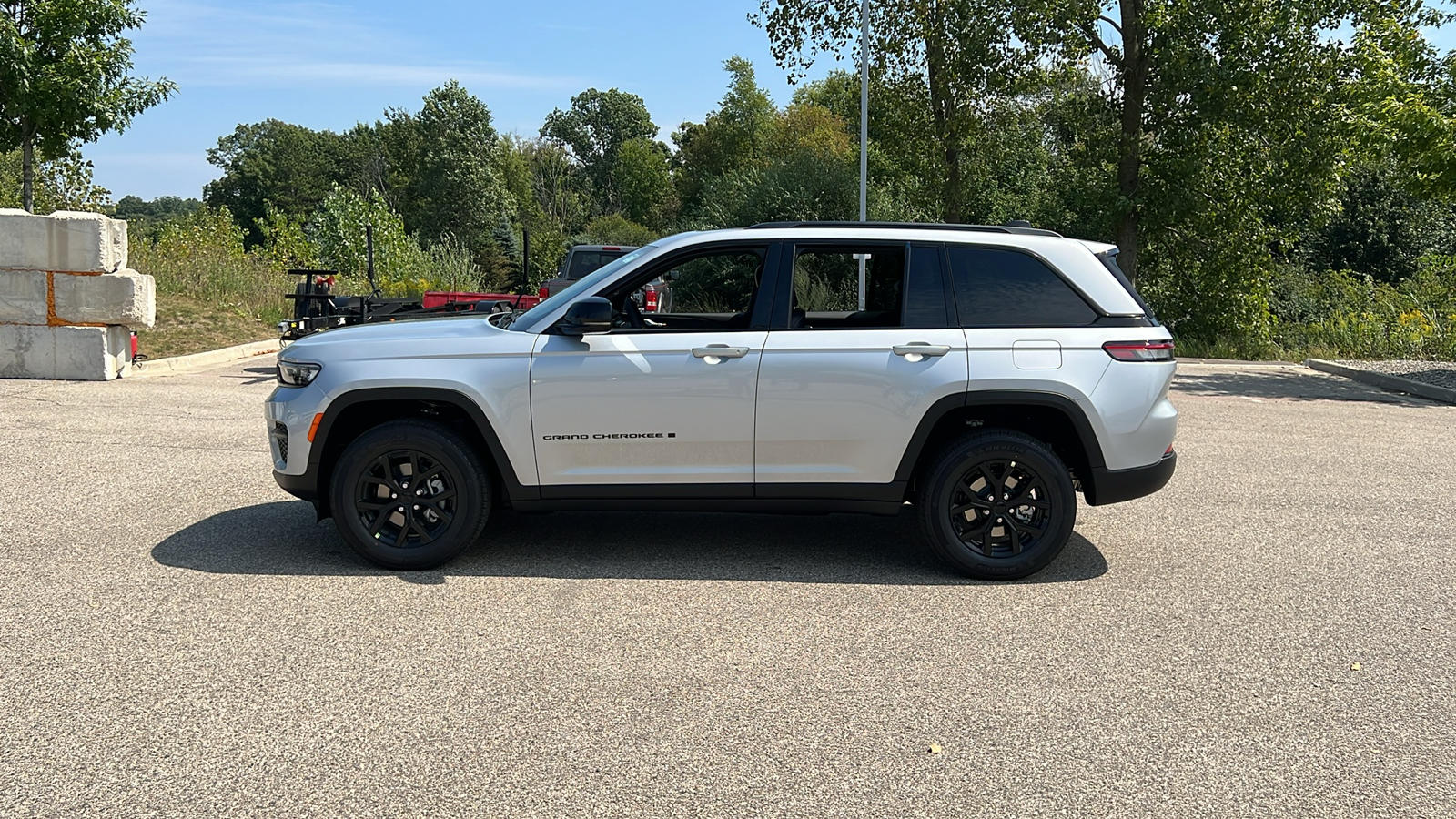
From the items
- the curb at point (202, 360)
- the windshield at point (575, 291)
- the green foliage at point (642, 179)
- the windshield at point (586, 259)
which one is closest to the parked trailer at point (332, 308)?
the curb at point (202, 360)

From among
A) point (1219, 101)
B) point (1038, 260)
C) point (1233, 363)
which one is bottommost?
point (1233, 363)

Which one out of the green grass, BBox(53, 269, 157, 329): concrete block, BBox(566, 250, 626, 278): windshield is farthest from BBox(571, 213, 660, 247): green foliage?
BBox(53, 269, 157, 329): concrete block

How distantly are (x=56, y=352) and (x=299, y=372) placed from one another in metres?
9.63

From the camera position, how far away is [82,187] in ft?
94.0

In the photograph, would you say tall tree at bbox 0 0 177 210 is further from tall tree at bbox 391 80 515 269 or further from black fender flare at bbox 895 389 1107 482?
tall tree at bbox 391 80 515 269

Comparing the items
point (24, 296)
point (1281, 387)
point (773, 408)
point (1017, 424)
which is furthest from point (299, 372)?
point (1281, 387)

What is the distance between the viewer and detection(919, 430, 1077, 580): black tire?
235 inches

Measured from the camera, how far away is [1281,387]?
53.6 feet

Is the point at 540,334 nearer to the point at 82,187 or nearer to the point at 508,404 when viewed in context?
the point at 508,404

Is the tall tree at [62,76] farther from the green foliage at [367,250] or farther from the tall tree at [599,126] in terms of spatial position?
the tall tree at [599,126]

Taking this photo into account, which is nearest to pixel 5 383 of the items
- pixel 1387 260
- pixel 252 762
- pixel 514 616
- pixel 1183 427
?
pixel 514 616

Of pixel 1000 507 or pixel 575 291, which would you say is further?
pixel 575 291

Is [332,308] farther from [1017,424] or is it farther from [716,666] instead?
[716,666]

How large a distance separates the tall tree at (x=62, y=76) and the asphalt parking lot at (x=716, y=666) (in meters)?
12.1
